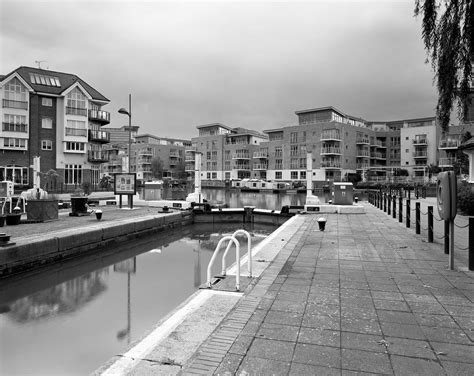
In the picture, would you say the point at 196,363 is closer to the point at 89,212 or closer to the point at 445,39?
the point at 445,39

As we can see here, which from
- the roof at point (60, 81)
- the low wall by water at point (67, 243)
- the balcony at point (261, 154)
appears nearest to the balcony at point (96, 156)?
the roof at point (60, 81)

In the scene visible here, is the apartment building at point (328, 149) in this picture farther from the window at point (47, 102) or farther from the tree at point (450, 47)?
the tree at point (450, 47)

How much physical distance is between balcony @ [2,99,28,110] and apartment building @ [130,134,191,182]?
6224 centimetres

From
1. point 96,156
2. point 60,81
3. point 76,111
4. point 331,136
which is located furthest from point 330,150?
point 60,81

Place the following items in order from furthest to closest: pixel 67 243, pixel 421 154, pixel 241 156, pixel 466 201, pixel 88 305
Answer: pixel 241 156 → pixel 421 154 → pixel 466 201 → pixel 67 243 → pixel 88 305

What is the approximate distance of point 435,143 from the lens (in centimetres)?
7469

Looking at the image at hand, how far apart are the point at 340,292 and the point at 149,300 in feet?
15.2

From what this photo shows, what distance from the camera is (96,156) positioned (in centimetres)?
4834

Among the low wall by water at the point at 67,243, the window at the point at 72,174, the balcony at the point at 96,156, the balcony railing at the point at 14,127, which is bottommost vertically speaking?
the low wall by water at the point at 67,243

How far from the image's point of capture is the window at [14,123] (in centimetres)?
4103

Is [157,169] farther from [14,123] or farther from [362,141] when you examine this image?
[14,123]

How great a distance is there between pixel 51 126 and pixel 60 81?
6.15m

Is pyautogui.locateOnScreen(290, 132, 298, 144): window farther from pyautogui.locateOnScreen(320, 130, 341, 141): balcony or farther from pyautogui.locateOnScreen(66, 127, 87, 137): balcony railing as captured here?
pyautogui.locateOnScreen(66, 127, 87, 137): balcony railing

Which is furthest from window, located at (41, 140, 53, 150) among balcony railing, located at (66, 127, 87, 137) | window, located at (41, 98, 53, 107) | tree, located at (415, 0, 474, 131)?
tree, located at (415, 0, 474, 131)
